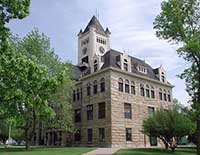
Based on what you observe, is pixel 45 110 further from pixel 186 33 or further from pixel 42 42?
pixel 42 42

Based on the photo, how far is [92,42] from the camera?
6159 cm

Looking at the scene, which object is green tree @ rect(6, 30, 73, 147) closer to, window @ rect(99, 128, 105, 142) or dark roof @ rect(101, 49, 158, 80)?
window @ rect(99, 128, 105, 142)

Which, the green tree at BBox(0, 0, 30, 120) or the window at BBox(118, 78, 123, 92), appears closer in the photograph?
the green tree at BBox(0, 0, 30, 120)

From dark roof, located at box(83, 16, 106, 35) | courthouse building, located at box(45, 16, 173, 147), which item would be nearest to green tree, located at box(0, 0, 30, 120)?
courthouse building, located at box(45, 16, 173, 147)

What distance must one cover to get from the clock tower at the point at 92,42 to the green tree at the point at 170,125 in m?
25.5

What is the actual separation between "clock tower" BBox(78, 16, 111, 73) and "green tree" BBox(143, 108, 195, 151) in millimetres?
25534

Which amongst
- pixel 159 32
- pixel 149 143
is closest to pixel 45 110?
pixel 159 32

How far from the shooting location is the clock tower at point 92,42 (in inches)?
2418

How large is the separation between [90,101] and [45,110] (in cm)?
2866

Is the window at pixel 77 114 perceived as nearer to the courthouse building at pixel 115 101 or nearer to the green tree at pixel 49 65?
the courthouse building at pixel 115 101

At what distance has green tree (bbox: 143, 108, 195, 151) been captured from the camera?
3444cm

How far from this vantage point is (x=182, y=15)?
91.6 feet

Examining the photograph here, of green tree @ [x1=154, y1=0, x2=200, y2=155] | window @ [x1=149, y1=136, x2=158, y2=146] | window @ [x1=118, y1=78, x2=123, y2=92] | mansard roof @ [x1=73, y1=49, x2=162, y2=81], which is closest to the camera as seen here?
green tree @ [x1=154, y1=0, x2=200, y2=155]

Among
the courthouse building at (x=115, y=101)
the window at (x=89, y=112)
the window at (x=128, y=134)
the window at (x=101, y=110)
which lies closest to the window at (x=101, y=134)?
the courthouse building at (x=115, y=101)
